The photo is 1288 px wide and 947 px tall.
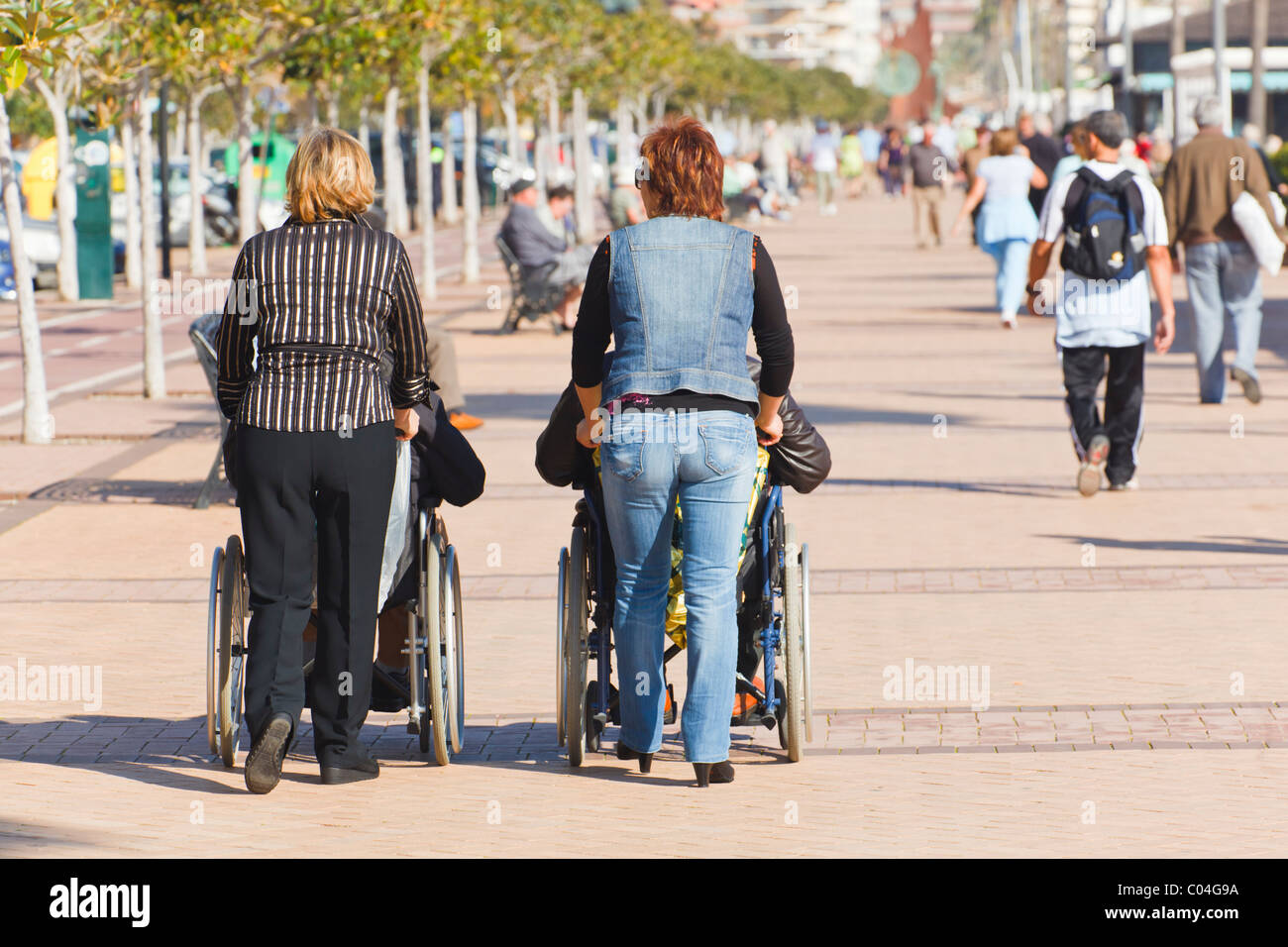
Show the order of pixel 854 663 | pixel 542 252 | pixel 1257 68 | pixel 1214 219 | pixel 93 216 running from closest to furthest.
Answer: pixel 854 663 → pixel 1214 219 → pixel 542 252 → pixel 93 216 → pixel 1257 68

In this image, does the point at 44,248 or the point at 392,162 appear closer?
the point at 44,248

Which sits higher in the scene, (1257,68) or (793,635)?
→ (1257,68)

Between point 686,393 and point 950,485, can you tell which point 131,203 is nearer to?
point 950,485

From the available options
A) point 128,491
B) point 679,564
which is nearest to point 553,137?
point 128,491

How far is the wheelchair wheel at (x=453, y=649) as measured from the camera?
231 inches

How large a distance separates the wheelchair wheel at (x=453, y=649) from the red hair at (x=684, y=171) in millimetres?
1104

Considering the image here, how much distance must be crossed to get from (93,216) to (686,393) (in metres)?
21.8

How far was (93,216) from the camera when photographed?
26047 millimetres

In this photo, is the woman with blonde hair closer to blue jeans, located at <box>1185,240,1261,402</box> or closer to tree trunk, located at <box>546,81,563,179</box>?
blue jeans, located at <box>1185,240,1261,402</box>

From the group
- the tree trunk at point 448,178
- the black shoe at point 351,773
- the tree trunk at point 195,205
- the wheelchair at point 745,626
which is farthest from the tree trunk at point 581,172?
the black shoe at point 351,773

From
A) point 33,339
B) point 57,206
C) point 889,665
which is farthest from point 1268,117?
point 889,665

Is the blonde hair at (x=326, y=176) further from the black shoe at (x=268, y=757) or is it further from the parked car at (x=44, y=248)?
the parked car at (x=44, y=248)

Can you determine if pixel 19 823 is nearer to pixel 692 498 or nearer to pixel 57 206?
pixel 692 498

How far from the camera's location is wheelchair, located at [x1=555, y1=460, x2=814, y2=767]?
18.9ft
